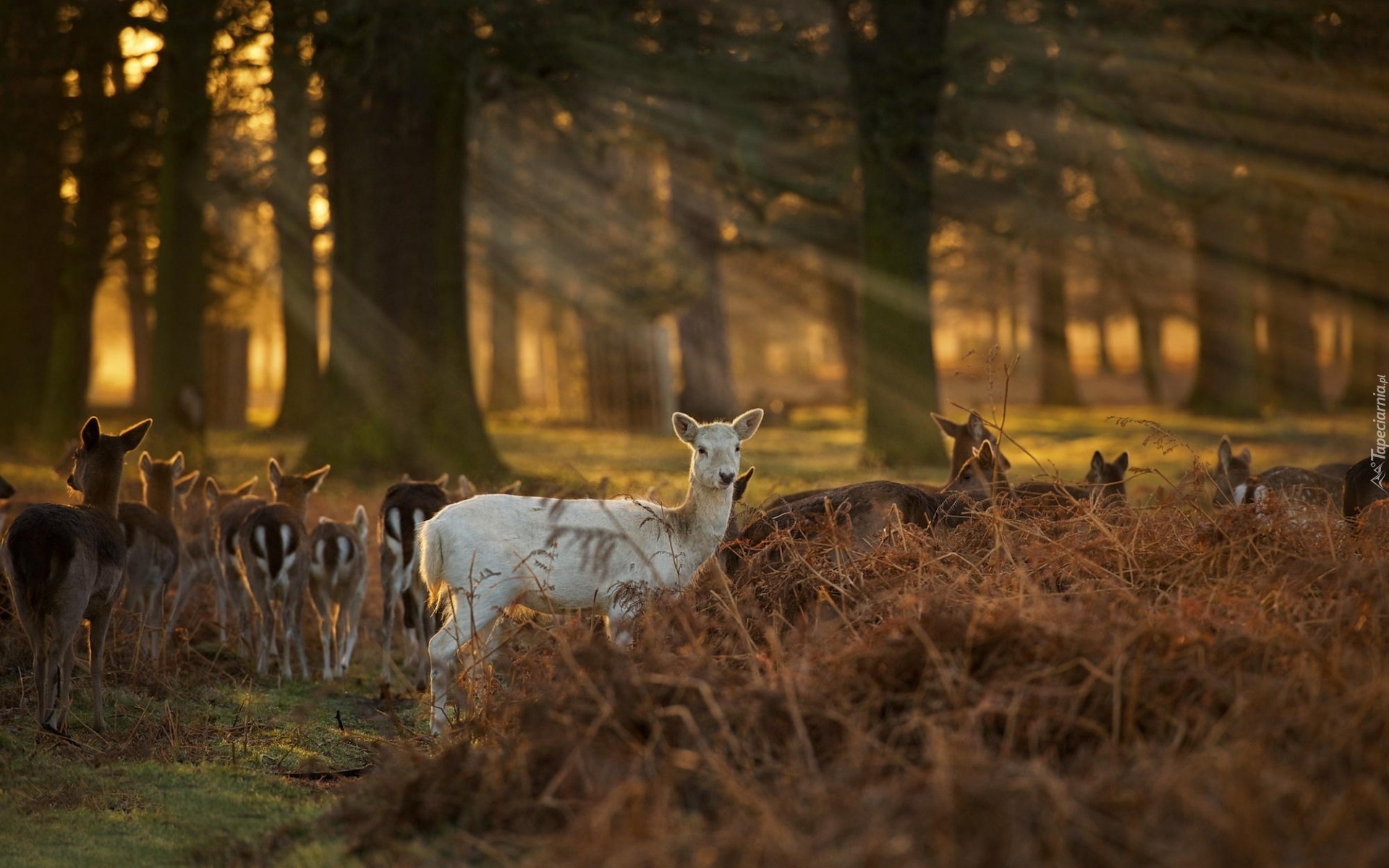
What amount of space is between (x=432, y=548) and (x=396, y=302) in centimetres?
1064

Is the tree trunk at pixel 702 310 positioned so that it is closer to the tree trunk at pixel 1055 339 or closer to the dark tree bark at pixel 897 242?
the tree trunk at pixel 1055 339

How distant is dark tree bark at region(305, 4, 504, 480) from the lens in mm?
17906

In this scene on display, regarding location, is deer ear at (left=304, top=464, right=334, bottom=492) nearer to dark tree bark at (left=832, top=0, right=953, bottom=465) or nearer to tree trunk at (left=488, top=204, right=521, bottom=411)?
dark tree bark at (left=832, top=0, right=953, bottom=465)

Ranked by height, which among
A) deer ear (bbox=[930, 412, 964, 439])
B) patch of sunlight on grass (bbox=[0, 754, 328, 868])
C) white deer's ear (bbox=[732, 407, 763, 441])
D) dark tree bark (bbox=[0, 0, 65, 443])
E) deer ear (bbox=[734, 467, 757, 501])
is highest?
dark tree bark (bbox=[0, 0, 65, 443])

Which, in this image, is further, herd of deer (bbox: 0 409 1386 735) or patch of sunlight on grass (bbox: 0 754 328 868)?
herd of deer (bbox: 0 409 1386 735)

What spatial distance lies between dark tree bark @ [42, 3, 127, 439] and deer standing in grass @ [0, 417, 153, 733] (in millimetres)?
14006

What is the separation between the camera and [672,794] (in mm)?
4734

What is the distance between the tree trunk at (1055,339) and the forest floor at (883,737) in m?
33.3

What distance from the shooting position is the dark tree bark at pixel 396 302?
17906 millimetres

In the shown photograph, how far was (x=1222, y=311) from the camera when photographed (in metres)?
33.2

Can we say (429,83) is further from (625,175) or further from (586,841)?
(625,175)

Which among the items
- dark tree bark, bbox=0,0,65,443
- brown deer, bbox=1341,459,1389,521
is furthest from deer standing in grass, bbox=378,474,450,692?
dark tree bark, bbox=0,0,65,443

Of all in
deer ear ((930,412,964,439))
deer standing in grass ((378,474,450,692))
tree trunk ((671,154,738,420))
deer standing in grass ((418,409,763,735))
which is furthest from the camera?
tree trunk ((671,154,738,420))

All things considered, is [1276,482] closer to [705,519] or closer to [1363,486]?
[1363,486]
